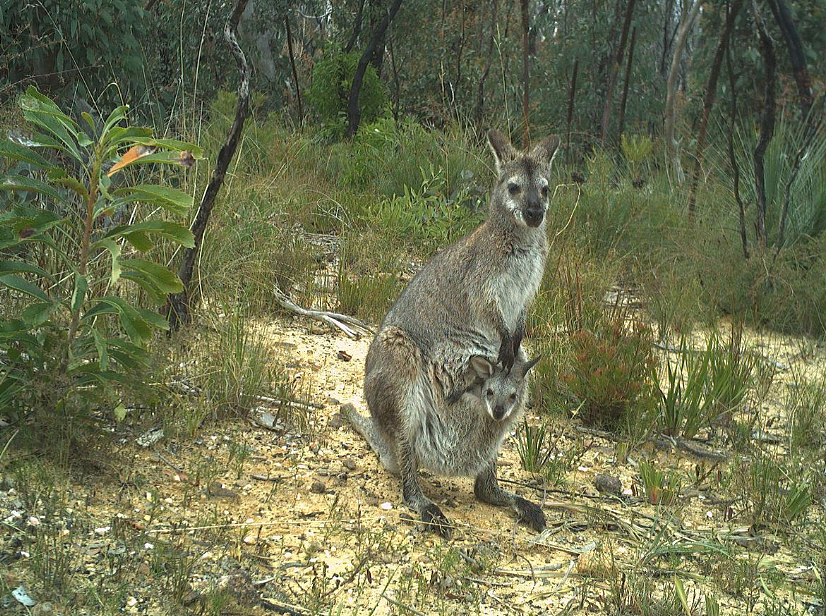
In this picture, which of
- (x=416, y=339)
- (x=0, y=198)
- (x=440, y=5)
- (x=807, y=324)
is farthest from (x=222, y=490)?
(x=440, y=5)

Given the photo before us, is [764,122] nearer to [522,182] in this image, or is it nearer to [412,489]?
[522,182]

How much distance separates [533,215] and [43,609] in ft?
9.05

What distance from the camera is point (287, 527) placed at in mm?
3777

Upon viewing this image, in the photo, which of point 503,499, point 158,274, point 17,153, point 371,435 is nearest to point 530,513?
point 503,499

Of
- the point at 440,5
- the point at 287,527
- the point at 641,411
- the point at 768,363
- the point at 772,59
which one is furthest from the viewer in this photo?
the point at 440,5

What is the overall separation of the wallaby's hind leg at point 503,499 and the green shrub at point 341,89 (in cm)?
732

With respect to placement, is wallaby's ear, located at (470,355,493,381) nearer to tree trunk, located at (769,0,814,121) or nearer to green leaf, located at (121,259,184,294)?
green leaf, located at (121,259,184,294)

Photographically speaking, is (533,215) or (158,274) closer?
(158,274)

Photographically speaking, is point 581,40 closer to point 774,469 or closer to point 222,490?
point 774,469

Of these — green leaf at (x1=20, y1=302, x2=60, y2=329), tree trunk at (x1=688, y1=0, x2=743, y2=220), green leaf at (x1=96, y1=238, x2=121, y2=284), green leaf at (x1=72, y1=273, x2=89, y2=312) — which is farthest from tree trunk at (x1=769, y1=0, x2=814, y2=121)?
green leaf at (x1=20, y1=302, x2=60, y2=329)

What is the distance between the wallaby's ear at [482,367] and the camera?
A: 13.9ft

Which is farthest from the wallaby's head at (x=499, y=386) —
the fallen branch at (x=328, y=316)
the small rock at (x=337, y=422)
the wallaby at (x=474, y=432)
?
the fallen branch at (x=328, y=316)

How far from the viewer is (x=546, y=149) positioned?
4.73 metres

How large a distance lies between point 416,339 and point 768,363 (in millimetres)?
3082
